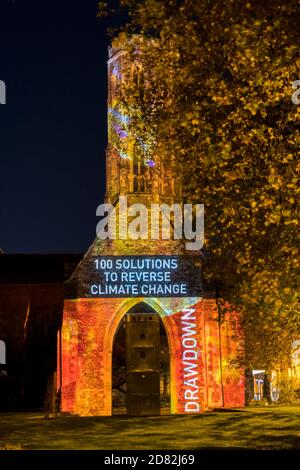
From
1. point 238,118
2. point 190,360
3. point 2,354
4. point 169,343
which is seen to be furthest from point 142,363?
point 238,118

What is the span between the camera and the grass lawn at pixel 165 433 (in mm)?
16391

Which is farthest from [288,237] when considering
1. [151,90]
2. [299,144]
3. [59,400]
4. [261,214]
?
[59,400]

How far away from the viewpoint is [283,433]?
1850 centimetres

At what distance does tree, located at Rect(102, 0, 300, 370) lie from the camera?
14234 millimetres

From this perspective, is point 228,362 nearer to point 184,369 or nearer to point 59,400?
point 184,369

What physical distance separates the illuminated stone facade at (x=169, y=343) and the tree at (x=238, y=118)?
12.7 m

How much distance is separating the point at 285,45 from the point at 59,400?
2021cm

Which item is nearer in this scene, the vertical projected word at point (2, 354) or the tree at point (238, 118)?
the tree at point (238, 118)

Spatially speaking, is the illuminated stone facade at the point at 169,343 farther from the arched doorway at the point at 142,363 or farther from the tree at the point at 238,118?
the tree at the point at 238,118

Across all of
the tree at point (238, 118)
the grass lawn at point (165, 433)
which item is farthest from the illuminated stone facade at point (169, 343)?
the tree at point (238, 118)

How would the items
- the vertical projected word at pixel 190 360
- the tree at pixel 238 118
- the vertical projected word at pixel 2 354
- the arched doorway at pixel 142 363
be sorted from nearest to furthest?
the tree at pixel 238 118 → the vertical projected word at pixel 190 360 → the arched doorway at pixel 142 363 → the vertical projected word at pixel 2 354

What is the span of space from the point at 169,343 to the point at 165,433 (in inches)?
440

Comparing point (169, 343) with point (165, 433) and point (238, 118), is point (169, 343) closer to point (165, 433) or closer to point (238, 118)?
point (165, 433)

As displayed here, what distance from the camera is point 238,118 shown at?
14.9m
